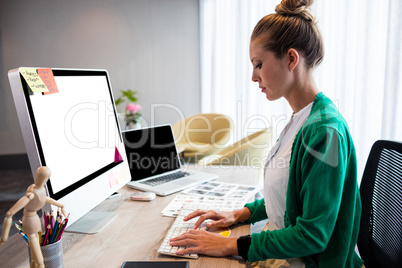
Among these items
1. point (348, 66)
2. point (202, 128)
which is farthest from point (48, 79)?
point (202, 128)

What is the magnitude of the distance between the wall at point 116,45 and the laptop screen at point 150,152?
3.24 meters

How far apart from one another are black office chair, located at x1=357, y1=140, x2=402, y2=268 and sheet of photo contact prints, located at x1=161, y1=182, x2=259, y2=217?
44cm

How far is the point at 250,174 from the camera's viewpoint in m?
1.75

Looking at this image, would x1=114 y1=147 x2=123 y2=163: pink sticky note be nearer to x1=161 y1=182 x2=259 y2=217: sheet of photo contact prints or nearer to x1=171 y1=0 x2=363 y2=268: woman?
x1=161 y1=182 x2=259 y2=217: sheet of photo contact prints

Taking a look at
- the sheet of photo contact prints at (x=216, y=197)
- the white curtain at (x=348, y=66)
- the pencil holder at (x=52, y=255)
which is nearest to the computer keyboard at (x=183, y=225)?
the sheet of photo contact prints at (x=216, y=197)

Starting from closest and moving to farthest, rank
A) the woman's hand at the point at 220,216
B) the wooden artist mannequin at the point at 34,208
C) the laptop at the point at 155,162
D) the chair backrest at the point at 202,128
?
the wooden artist mannequin at the point at 34,208, the woman's hand at the point at 220,216, the laptop at the point at 155,162, the chair backrest at the point at 202,128

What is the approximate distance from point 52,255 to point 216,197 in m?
0.73

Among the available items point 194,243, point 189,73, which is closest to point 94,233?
point 194,243

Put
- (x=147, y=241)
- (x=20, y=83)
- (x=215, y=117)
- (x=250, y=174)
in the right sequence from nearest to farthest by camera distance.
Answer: (x=20, y=83) < (x=147, y=241) < (x=250, y=174) < (x=215, y=117)

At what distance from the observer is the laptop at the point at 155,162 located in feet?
5.13

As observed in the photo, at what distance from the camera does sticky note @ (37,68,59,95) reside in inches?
36.1

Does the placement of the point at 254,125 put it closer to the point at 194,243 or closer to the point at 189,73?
the point at 189,73

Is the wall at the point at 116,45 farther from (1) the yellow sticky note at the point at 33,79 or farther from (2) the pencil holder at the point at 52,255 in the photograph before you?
(2) the pencil holder at the point at 52,255

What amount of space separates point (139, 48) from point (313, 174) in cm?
463
